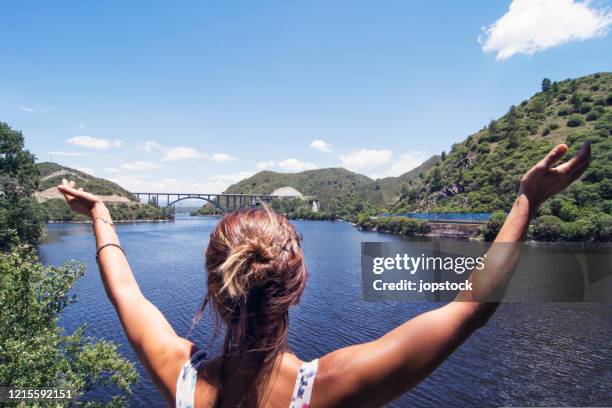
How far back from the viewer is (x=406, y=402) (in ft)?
52.7

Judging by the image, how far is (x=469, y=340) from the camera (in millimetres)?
22500

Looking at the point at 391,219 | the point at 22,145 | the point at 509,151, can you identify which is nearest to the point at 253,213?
the point at 22,145

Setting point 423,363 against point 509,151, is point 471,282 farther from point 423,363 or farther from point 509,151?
point 509,151

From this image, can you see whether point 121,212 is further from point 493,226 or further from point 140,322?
point 140,322

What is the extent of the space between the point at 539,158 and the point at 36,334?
3516 inches

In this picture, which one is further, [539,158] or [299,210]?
[299,210]

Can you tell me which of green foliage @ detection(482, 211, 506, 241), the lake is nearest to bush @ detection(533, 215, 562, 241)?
green foliage @ detection(482, 211, 506, 241)

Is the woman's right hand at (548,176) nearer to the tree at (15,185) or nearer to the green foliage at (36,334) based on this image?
the green foliage at (36,334)

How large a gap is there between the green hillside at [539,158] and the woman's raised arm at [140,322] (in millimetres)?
62582

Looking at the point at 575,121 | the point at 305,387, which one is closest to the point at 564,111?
the point at 575,121

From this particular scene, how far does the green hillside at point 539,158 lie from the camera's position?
56031 millimetres

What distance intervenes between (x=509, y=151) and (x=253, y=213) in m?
106

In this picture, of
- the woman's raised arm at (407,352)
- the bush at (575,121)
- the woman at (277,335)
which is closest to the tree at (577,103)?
the bush at (575,121)

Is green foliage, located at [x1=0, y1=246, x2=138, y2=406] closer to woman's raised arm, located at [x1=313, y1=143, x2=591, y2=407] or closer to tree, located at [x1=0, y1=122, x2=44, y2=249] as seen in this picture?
woman's raised arm, located at [x1=313, y1=143, x2=591, y2=407]
